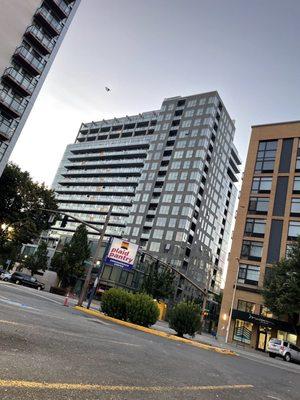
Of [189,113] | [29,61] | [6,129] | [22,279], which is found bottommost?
[22,279]

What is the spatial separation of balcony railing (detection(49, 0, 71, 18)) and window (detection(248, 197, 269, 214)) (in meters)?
33.0

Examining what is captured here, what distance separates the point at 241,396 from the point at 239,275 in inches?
1697

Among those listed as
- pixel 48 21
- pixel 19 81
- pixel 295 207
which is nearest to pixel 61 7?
pixel 48 21

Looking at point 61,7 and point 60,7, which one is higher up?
point 61,7

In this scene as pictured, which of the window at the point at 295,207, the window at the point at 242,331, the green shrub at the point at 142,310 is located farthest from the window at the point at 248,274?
the green shrub at the point at 142,310

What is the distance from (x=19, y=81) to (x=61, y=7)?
11368 mm

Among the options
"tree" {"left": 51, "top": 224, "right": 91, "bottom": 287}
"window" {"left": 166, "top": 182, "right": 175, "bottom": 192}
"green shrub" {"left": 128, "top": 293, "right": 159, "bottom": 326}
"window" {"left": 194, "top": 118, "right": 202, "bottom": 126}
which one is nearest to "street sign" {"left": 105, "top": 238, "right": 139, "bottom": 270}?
"green shrub" {"left": 128, "top": 293, "right": 159, "bottom": 326}

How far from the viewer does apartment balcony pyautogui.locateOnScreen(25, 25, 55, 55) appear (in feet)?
132

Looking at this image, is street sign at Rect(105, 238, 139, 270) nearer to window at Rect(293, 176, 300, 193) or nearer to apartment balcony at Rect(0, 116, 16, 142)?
apartment balcony at Rect(0, 116, 16, 142)

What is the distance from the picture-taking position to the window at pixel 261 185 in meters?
50.2

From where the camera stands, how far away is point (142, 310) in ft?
70.3

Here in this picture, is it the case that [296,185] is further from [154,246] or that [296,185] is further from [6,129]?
[154,246]

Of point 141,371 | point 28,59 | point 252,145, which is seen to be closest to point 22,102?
point 28,59

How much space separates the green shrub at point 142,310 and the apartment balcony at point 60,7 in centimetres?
3629
